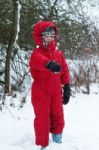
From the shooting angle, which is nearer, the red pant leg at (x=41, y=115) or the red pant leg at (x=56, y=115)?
the red pant leg at (x=41, y=115)

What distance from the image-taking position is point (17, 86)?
30.9ft

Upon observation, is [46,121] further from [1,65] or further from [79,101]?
[1,65]

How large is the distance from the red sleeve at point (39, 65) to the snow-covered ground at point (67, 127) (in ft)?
2.95

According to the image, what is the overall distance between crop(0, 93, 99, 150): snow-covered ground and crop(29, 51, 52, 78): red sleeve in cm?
90

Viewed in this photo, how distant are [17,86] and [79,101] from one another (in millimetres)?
1433

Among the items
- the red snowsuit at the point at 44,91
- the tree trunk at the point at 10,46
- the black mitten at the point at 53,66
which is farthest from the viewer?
the tree trunk at the point at 10,46

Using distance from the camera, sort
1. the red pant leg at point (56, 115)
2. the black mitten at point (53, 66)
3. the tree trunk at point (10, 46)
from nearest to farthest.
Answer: the black mitten at point (53, 66) < the red pant leg at point (56, 115) < the tree trunk at point (10, 46)

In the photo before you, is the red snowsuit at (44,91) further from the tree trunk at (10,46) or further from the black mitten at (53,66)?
the tree trunk at (10,46)

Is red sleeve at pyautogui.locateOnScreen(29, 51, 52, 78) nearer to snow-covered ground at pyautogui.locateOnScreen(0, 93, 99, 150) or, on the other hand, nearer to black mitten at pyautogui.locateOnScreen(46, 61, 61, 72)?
black mitten at pyautogui.locateOnScreen(46, 61, 61, 72)

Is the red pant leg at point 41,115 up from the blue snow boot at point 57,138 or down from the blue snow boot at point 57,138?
up

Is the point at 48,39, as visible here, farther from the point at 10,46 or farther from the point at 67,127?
the point at 10,46

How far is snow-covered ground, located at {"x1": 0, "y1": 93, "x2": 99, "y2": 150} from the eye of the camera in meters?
5.88

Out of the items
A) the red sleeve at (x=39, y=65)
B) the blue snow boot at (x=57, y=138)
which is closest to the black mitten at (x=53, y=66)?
the red sleeve at (x=39, y=65)

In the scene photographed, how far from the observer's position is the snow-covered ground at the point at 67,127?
5.88 m
